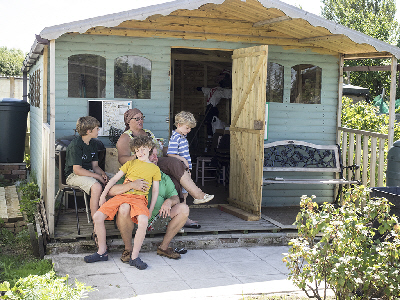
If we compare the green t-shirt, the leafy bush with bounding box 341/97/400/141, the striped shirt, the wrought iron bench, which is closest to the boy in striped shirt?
the striped shirt

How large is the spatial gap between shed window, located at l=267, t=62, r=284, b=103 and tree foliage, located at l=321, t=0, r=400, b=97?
16126 millimetres

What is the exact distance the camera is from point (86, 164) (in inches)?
231

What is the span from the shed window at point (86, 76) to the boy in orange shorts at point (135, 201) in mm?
1980

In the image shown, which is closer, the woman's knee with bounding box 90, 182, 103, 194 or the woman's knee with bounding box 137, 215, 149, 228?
the woman's knee with bounding box 137, 215, 149, 228

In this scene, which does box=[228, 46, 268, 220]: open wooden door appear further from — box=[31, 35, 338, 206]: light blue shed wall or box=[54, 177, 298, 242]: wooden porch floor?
box=[31, 35, 338, 206]: light blue shed wall

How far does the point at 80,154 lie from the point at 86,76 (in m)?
1.60

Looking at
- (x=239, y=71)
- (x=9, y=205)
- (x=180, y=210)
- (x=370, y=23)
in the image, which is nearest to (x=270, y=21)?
(x=239, y=71)

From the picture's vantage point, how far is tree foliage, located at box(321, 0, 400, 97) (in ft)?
79.1

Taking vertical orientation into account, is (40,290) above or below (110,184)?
below

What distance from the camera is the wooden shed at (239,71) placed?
21.5 ft

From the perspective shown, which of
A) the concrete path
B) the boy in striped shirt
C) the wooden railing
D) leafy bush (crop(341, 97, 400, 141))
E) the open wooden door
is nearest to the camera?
the concrete path

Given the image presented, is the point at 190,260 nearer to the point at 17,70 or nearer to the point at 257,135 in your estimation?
the point at 257,135

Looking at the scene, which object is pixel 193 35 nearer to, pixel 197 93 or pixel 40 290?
pixel 40 290

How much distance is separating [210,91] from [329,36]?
16.2ft
